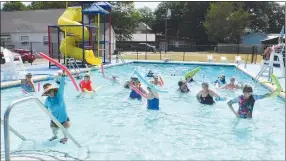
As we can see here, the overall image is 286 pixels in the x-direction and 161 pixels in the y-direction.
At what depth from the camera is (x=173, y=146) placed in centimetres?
605

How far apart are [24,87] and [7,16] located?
2768 centimetres

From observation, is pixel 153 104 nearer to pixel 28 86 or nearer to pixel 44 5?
pixel 28 86

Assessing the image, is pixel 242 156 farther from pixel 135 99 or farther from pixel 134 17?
pixel 134 17

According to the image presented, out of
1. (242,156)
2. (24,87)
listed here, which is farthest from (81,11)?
(242,156)

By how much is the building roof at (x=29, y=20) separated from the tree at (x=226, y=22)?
94.6 ft

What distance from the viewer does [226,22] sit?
53.3 metres

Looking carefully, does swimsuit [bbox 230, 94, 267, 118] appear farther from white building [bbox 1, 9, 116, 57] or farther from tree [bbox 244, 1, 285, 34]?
tree [bbox 244, 1, 285, 34]

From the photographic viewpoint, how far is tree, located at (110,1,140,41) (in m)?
53.0

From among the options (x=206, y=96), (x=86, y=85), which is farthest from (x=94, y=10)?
(x=206, y=96)

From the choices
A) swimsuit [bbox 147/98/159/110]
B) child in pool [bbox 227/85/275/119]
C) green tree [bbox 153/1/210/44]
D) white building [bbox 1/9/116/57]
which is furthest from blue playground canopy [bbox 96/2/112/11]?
green tree [bbox 153/1/210/44]

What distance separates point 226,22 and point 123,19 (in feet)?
58.1

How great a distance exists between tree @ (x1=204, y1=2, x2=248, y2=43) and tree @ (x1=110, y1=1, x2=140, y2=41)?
13.5 meters

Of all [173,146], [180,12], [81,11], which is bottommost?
[173,146]

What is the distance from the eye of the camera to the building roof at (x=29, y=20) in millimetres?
32719
